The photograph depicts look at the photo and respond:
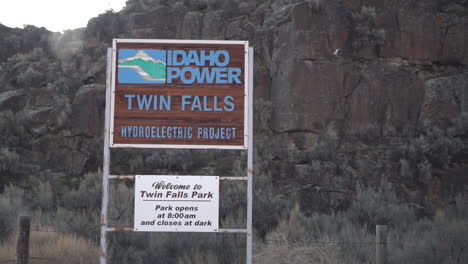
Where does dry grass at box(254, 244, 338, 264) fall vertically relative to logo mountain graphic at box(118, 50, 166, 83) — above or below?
below

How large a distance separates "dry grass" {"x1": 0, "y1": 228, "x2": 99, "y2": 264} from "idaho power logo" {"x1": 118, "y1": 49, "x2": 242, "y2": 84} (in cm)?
315

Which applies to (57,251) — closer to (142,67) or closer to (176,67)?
(142,67)

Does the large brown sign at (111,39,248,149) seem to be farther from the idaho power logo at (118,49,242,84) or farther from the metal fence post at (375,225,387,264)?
the metal fence post at (375,225,387,264)

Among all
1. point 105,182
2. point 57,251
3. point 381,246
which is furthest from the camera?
point 57,251

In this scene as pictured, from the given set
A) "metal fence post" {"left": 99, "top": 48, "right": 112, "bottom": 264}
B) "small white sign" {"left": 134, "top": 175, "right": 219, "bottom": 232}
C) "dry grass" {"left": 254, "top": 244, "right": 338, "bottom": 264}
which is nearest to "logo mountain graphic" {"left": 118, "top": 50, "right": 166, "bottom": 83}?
"metal fence post" {"left": 99, "top": 48, "right": 112, "bottom": 264}

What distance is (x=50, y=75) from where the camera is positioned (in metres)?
25.8

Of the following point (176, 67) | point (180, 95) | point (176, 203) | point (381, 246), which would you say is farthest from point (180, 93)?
point (381, 246)

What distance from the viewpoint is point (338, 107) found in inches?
809

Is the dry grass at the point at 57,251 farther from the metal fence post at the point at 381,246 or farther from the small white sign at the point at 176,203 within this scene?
the metal fence post at the point at 381,246

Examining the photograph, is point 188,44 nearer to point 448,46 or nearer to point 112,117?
point 112,117

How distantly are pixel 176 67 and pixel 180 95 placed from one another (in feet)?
1.51

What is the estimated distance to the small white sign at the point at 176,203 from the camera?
7188 millimetres

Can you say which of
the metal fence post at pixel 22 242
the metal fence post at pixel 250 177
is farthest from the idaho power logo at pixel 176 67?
the metal fence post at pixel 22 242

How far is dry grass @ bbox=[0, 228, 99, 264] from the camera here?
7961 millimetres
